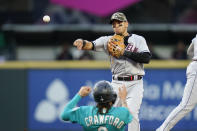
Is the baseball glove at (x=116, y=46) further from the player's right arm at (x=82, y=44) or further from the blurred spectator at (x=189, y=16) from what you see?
the blurred spectator at (x=189, y=16)

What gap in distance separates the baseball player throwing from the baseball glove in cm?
176

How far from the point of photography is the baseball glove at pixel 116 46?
676 centimetres

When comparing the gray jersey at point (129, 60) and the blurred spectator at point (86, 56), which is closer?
the gray jersey at point (129, 60)

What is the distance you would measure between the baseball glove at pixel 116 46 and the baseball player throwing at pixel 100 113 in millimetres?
1761

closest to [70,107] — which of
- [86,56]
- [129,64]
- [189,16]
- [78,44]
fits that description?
[78,44]

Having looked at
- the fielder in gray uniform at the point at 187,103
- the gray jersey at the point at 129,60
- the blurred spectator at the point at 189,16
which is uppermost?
the blurred spectator at the point at 189,16

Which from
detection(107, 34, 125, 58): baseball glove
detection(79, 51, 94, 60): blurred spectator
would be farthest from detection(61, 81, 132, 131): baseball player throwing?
detection(79, 51, 94, 60): blurred spectator

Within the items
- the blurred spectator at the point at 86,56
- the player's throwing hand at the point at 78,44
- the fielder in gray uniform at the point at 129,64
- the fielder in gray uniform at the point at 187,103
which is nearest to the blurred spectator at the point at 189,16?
the blurred spectator at the point at 86,56

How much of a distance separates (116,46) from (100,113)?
1934 mm

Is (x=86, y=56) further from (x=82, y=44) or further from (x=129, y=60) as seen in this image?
(x=82, y=44)

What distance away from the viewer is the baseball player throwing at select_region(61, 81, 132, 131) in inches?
193

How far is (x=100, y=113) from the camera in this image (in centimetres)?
498

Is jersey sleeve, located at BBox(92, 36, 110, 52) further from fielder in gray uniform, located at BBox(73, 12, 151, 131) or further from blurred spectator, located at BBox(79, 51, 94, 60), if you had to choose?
blurred spectator, located at BBox(79, 51, 94, 60)

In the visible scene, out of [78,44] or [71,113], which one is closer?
[71,113]
